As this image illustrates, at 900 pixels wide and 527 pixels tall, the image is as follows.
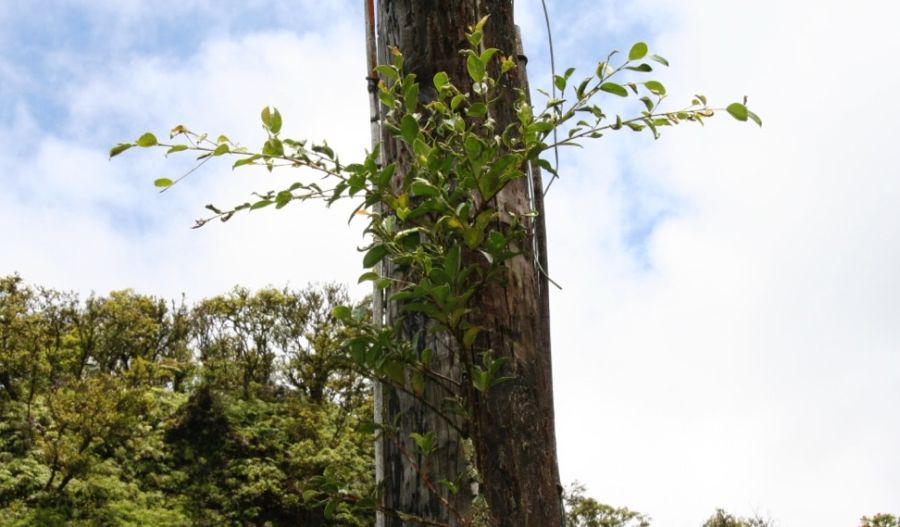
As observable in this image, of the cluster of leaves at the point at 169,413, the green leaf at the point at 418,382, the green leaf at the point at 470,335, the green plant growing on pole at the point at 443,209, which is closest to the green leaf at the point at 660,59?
the green plant growing on pole at the point at 443,209

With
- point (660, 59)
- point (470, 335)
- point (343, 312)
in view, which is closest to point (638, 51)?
point (660, 59)

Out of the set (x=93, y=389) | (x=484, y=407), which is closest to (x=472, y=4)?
(x=484, y=407)

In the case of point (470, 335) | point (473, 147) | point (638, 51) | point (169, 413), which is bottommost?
point (470, 335)

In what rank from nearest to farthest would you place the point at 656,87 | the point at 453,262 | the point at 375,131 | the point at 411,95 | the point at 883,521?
1. the point at 453,262
2. the point at 411,95
3. the point at 656,87
4. the point at 375,131
5. the point at 883,521

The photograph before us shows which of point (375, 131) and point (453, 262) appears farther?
point (375, 131)

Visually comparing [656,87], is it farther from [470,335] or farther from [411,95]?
[470,335]

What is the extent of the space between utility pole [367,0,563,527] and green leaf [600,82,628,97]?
190mm

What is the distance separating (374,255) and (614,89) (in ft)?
1.65

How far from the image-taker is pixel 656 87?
158cm

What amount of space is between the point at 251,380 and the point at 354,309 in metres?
17.1

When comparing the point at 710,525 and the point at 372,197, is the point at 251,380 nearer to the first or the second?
the point at 710,525

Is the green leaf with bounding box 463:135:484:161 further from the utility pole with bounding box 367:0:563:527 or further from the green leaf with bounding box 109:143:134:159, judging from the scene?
the green leaf with bounding box 109:143:134:159

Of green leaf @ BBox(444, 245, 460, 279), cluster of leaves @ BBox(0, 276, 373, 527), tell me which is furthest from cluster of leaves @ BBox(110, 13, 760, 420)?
cluster of leaves @ BBox(0, 276, 373, 527)

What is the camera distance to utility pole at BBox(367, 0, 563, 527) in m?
1.40
